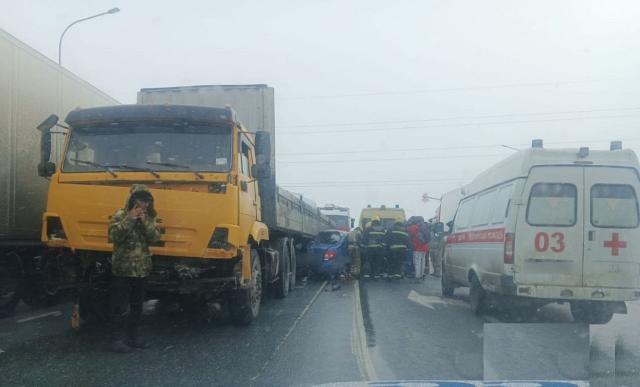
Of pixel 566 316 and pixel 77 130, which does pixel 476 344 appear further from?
pixel 77 130

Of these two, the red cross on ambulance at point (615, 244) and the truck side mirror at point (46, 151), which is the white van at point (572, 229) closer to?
the red cross on ambulance at point (615, 244)

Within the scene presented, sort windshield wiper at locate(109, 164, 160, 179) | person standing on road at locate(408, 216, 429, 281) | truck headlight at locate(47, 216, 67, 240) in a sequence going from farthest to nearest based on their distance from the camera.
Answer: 1. person standing on road at locate(408, 216, 429, 281)
2. windshield wiper at locate(109, 164, 160, 179)
3. truck headlight at locate(47, 216, 67, 240)

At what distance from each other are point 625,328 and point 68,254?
748cm

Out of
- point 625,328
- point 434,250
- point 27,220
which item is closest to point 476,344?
point 625,328

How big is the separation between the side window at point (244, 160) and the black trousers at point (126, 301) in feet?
6.73

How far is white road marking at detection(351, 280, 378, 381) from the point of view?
5793 mm

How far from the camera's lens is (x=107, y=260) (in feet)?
24.4

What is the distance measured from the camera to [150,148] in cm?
770

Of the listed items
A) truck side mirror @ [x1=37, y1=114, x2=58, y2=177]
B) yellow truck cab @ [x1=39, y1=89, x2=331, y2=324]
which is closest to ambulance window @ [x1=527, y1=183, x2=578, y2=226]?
yellow truck cab @ [x1=39, y1=89, x2=331, y2=324]

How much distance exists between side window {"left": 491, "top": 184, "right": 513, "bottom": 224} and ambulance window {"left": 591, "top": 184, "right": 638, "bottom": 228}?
1.07 metres

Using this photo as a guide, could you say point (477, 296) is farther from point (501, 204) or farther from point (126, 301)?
point (126, 301)

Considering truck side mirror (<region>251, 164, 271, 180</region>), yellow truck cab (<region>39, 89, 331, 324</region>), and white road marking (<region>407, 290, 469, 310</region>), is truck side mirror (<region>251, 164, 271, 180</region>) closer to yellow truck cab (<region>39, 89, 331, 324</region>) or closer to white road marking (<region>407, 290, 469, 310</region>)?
yellow truck cab (<region>39, 89, 331, 324</region>)

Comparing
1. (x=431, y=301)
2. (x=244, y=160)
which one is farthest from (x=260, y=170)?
(x=431, y=301)

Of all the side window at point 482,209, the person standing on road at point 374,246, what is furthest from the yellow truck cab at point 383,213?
the side window at point 482,209
